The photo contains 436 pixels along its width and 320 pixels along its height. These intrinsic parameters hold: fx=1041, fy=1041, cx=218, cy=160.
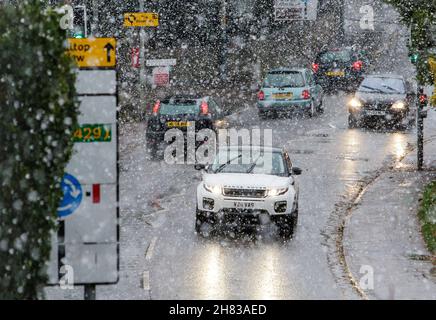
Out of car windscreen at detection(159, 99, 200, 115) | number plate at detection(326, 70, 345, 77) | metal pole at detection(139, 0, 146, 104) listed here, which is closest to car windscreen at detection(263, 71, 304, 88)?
metal pole at detection(139, 0, 146, 104)

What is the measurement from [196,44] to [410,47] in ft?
80.1

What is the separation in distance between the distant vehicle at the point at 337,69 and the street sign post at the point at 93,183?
32808 millimetres

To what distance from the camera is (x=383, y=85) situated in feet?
107

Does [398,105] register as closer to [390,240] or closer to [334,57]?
[334,57]

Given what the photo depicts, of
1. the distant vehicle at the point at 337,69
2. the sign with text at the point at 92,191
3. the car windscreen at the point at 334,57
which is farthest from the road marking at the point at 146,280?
the car windscreen at the point at 334,57

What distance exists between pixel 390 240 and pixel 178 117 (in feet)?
30.9

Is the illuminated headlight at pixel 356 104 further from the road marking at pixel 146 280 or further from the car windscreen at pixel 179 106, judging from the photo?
the road marking at pixel 146 280

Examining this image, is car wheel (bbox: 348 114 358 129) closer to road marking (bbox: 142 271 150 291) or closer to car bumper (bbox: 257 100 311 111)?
car bumper (bbox: 257 100 311 111)

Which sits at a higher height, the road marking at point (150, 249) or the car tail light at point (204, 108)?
the car tail light at point (204, 108)

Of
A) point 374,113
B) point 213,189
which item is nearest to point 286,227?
point 213,189

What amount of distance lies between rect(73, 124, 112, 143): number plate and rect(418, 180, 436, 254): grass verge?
8543 millimetres

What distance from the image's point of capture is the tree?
20344 mm

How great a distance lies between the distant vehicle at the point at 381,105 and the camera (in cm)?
3159
